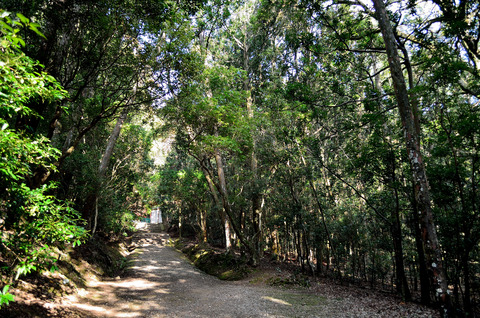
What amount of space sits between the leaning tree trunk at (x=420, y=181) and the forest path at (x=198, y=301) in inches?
80.7

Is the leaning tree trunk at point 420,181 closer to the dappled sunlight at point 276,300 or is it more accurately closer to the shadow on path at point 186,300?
the shadow on path at point 186,300

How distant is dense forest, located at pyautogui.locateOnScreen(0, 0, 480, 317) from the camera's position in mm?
3912

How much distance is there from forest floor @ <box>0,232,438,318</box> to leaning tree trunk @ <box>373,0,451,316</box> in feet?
6.13

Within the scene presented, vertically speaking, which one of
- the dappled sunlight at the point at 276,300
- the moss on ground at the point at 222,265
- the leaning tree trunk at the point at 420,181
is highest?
the leaning tree trunk at the point at 420,181

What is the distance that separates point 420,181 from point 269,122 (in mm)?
7889

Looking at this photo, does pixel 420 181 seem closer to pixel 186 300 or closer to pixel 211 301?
pixel 211 301

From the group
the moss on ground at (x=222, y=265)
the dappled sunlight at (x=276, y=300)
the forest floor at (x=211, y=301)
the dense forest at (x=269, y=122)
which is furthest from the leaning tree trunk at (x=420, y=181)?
the moss on ground at (x=222, y=265)

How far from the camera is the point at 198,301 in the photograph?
762 cm

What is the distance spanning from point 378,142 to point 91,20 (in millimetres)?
9499

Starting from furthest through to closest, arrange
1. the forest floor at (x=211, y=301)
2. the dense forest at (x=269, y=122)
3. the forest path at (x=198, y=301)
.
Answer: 1. the forest path at (x=198, y=301)
2. the forest floor at (x=211, y=301)
3. the dense forest at (x=269, y=122)

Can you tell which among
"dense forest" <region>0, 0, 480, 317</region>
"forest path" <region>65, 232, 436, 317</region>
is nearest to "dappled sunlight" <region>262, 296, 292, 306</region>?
"forest path" <region>65, 232, 436, 317</region>

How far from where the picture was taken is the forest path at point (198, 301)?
635 centimetres

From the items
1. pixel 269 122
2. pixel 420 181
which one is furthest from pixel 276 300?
pixel 269 122

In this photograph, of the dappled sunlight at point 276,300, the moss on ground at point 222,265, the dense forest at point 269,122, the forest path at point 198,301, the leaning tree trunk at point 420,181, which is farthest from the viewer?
the moss on ground at point 222,265
